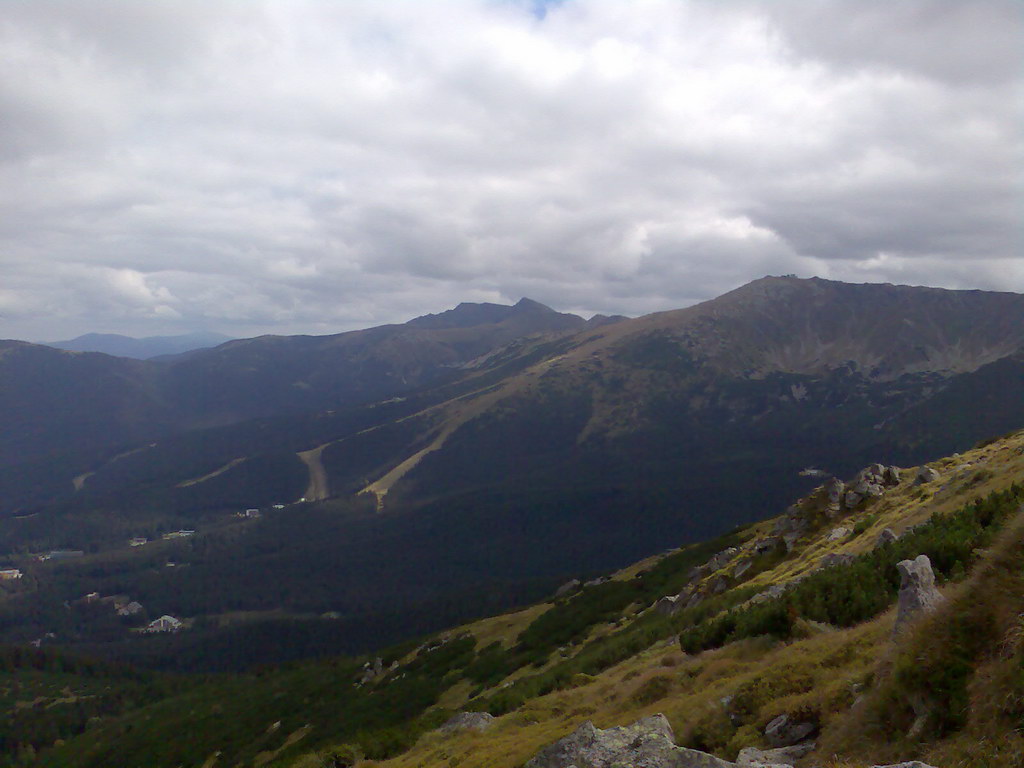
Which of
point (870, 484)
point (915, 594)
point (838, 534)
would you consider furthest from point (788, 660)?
point (870, 484)

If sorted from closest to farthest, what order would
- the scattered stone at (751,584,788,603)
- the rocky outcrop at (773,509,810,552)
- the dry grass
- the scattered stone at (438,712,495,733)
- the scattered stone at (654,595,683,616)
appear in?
the dry grass < the scattered stone at (751,584,788,603) < the scattered stone at (438,712,495,733) < the rocky outcrop at (773,509,810,552) < the scattered stone at (654,595,683,616)

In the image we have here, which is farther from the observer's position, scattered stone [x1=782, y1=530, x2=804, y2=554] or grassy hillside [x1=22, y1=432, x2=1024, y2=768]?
scattered stone [x1=782, y1=530, x2=804, y2=554]

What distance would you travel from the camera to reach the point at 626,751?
601 inches

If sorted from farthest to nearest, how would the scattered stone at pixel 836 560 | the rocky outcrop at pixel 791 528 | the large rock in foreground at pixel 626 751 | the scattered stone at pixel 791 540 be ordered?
the rocky outcrop at pixel 791 528 < the scattered stone at pixel 791 540 < the scattered stone at pixel 836 560 < the large rock in foreground at pixel 626 751

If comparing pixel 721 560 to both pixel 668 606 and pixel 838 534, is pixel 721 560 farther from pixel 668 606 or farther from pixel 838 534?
pixel 838 534

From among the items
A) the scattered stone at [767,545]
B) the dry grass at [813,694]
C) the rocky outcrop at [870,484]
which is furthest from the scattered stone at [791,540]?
the dry grass at [813,694]

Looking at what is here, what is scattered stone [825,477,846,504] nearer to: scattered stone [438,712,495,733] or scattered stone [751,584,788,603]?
scattered stone [751,584,788,603]

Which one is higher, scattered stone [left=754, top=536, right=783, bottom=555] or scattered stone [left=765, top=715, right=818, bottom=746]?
scattered stone [left=765, top=715, right=818, bottom=746]

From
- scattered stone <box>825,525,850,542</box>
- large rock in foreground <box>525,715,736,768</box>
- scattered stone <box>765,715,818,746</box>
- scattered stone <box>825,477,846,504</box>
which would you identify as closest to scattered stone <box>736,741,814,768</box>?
scattered stone <box>765,715,818,746</box>

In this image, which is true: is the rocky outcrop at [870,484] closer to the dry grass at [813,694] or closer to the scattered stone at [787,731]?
the dry grass at [813,694]

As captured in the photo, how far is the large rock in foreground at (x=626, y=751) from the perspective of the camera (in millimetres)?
13531

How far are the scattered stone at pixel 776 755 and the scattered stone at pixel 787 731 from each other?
0.32m

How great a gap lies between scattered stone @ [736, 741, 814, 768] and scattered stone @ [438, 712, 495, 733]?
21.7 metres

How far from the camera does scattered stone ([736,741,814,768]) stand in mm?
13375
